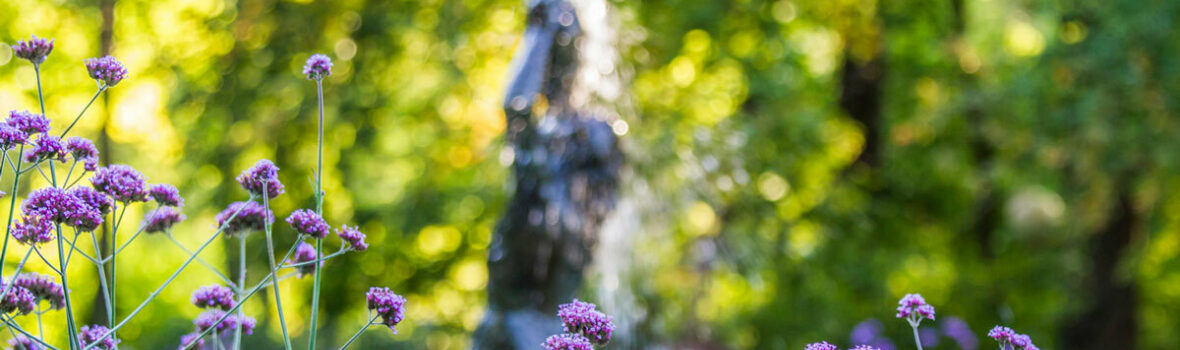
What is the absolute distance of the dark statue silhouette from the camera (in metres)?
4.01

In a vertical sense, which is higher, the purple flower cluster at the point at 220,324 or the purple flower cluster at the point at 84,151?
the purple flower cluster at the point at 84,151

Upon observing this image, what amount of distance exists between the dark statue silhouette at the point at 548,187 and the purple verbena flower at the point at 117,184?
2808 millimetres

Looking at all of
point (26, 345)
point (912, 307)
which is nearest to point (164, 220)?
point (26, 345)

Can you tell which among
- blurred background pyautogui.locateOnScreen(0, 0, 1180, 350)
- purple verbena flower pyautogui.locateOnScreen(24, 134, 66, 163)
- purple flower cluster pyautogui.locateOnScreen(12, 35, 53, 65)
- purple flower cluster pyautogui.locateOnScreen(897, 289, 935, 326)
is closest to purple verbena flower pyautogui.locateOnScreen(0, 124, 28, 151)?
purple verbena flower pyautogui.locateOnScreen(24, 134, 66, 163)

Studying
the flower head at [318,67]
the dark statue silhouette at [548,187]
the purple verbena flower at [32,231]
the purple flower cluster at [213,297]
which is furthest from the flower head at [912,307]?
the dark statue silhouette at [548,187]

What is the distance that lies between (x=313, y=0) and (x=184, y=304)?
1046cm

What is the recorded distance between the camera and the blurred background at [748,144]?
552cm

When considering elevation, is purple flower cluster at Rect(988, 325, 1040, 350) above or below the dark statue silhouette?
below

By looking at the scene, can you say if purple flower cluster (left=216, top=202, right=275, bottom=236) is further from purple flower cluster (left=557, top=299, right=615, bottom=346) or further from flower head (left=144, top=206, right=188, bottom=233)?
purple flower cluster (left=557, top=299, right=615, bottom=346)

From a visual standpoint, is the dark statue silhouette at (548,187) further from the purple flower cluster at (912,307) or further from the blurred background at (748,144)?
the purple flower cluster at (912,307)

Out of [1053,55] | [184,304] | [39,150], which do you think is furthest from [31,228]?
[184,304]

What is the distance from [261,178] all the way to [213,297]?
0.27 meters

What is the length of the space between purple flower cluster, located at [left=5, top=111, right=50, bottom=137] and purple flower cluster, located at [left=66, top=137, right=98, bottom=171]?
0.05m

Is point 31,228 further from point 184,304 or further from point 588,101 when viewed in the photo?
point 184,304
